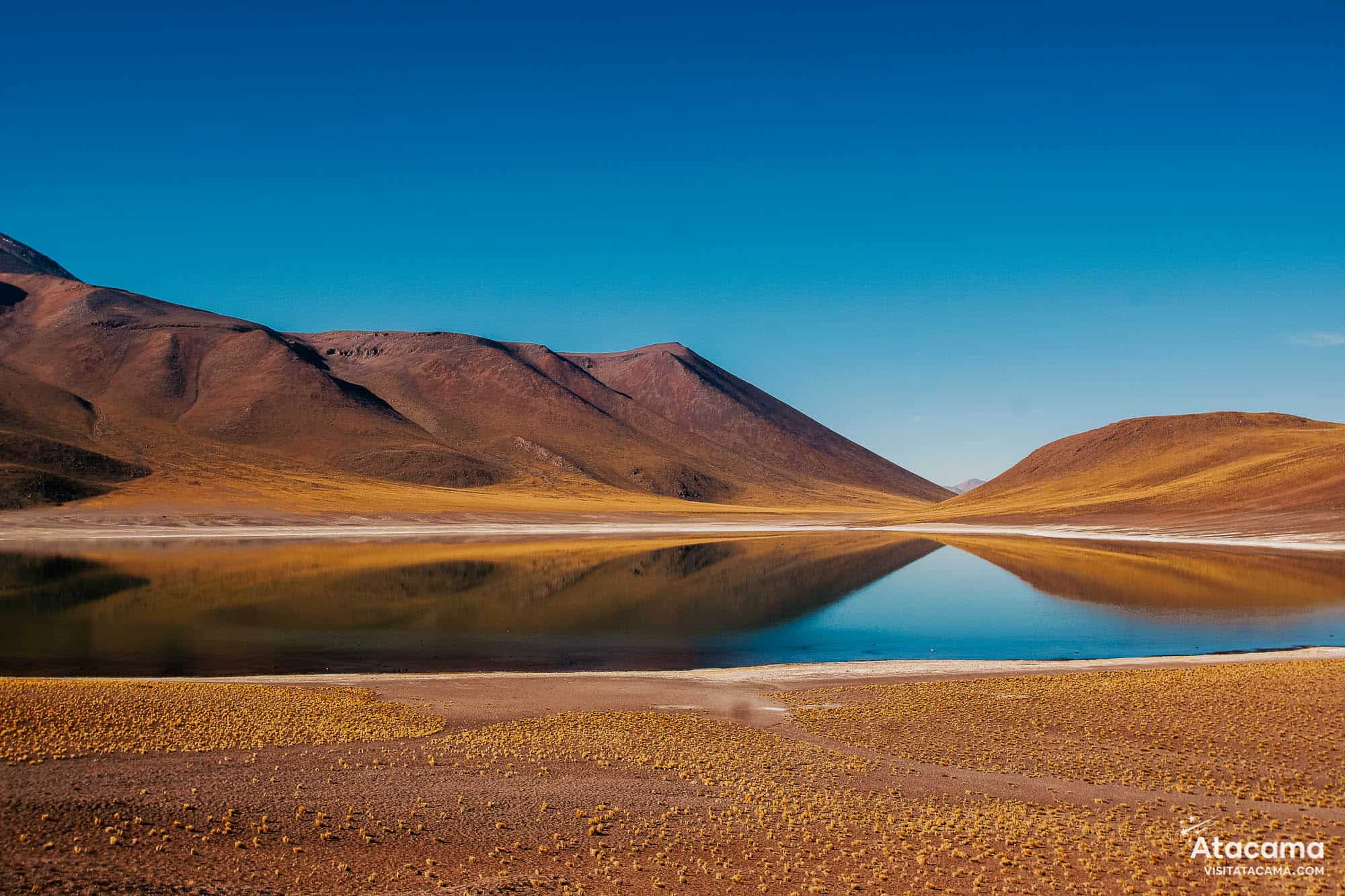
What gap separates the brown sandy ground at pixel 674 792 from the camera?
12.0 metres

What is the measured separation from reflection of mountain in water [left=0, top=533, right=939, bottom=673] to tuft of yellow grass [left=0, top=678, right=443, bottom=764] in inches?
391

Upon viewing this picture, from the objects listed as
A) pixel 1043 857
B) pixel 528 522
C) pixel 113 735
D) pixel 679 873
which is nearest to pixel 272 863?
pixel 679 873

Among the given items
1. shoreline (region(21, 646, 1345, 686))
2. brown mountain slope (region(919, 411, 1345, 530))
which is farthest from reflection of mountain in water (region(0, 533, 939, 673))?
brown mountain slope (region(919, 411, 1345, 530))

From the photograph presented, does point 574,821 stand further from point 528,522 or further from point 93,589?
point 528,522

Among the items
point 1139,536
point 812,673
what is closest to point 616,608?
point 812,673

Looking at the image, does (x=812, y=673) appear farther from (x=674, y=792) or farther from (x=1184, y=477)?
(x=1184, y=477)

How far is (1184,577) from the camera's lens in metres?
61.0

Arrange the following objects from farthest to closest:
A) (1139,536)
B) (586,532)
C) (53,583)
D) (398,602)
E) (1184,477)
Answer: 1. (1184,477)
2. (586,532)
3. (1139,536)
4. (53,583)
5. (398,602)

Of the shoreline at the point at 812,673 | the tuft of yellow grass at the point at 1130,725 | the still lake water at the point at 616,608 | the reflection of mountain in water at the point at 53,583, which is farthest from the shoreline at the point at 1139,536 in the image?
the reflection of mountain in water at the point at 53,583

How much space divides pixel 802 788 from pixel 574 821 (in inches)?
175

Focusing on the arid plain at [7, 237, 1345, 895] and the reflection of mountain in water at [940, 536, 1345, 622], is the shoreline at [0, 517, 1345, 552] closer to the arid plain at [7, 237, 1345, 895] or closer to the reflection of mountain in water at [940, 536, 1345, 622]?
the reflection of mountain in water at [940, 536, 1345, 622]

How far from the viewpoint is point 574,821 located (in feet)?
46.7

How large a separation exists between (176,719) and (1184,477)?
5950 inches

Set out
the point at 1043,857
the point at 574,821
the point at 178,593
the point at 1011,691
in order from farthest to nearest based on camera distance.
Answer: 1. the point at 178,593
2. the point at 1011,691
3. the point at 574,821
4. the point at 1043,857
